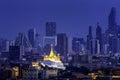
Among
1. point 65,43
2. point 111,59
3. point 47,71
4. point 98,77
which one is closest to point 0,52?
point 65,43

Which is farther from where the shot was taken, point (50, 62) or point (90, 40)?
point (90, 40)

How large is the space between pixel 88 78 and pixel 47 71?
700cm

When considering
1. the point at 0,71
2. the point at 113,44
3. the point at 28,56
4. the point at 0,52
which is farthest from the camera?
the point at 113,44

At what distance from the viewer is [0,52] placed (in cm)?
9850

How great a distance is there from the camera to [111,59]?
90.4 meters

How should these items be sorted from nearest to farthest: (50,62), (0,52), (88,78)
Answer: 1. (88,78)
2. (50,62)
3. (0,52)

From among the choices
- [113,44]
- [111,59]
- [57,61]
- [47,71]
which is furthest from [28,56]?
[47,71]

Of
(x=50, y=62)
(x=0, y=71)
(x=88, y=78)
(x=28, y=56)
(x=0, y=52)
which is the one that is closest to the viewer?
(x=88, y=78)

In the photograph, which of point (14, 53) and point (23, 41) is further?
point (23, 41)

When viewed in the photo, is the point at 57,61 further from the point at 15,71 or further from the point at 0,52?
the point at 0,52

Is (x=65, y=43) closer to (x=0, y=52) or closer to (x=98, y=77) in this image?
(x=0, y=52)

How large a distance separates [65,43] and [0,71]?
46.9 m

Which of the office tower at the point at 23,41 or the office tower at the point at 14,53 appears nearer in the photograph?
the office tower at the point at 14,53

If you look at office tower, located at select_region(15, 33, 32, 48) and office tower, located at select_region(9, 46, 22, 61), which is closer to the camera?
office tower, located at select_region(9, 46, 22, 61)
